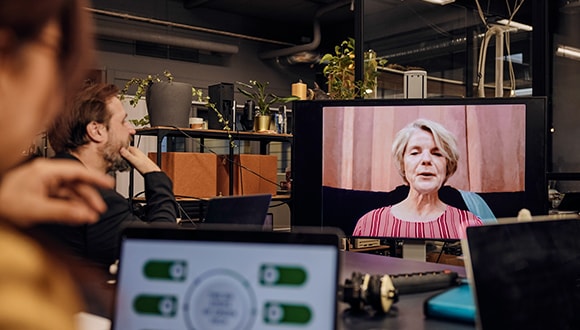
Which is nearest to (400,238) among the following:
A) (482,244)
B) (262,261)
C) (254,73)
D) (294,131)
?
(294,131)

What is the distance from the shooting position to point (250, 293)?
18.8 inches

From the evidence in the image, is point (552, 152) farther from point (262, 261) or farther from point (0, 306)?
point (0, 306)

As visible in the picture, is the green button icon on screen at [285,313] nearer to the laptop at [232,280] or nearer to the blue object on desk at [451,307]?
the laptop at [232,280]

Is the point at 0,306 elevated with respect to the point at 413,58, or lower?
lower

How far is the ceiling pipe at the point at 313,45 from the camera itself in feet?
25.2

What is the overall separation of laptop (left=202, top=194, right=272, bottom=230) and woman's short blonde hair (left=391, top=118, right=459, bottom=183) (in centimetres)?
78

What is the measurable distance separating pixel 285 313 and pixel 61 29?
0.35m

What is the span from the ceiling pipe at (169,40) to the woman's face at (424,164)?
18.6 ft

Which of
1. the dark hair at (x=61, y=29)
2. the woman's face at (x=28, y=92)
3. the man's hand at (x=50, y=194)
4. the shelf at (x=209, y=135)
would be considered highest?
the shelf at (x=209, y=135)

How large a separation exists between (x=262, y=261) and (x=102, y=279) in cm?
31

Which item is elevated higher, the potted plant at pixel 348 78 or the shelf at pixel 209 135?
the potted plant at pixel 348 78

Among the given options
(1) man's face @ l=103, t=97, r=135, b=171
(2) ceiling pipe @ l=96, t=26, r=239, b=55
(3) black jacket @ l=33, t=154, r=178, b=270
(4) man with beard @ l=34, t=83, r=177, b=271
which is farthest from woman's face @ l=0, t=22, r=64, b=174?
(2) ceiling pipe @ l=96, t=26, r=239, b=55

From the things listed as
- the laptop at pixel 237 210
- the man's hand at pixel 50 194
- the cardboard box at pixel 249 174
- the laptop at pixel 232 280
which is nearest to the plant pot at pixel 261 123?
the cardboard box at pixel 249 174

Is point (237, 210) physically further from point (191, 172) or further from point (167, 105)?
point (167, 105)
